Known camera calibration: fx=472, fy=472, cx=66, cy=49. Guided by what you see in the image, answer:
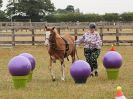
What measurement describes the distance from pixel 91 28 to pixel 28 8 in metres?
98.4

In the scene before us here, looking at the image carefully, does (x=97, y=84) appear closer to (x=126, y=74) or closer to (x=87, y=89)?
(x=87, y=89)

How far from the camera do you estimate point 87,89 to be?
13.1m

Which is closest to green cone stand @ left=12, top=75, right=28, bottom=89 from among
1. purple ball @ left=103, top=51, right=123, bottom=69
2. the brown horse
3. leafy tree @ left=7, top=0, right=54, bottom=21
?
the brown horse

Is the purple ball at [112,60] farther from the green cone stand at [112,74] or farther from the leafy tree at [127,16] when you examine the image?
the leafy tree at [127,16]

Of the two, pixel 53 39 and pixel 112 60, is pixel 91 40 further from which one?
pixel 53 39

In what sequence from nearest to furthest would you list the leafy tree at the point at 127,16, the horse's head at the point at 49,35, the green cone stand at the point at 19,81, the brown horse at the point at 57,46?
the green cone stand at the point at 19,81 → the horse's head at the point at 49,35 → the brown horse at the point at 57,46 → the leafy tree at the point at 127,16

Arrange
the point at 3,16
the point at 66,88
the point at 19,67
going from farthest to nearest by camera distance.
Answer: the point at 3,16 < the point at 66,88 < the point at 19,67

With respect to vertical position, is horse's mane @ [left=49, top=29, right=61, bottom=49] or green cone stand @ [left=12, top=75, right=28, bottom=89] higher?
horse's mane @ [left=49, top=29, right=61, bottom=49]

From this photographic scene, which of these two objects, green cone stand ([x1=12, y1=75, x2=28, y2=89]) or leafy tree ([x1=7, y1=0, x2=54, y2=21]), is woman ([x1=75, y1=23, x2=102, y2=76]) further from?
leafy tree ([x1=7, y1=0, x2=54, y2=21])

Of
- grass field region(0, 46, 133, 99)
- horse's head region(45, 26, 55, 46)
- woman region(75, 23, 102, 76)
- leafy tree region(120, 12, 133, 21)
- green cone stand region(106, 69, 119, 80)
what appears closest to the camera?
grass field region(0, 46, 133, 99)

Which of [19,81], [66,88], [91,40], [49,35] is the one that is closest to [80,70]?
[66,88]

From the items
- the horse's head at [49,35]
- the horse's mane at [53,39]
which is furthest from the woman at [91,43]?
the horse's head at [49,35]

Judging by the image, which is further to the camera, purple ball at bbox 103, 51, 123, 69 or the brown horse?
purple ball at bbox 103, 51, 123, 69

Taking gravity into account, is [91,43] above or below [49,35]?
below
